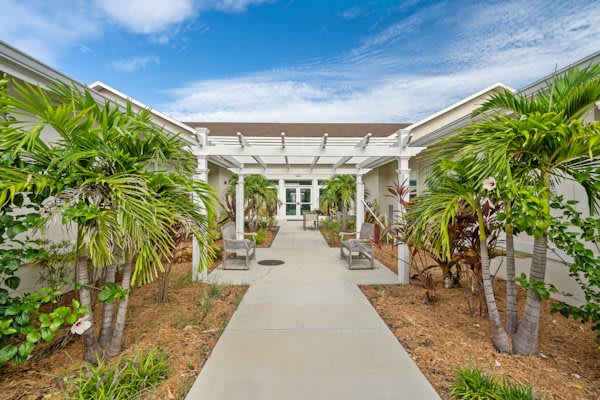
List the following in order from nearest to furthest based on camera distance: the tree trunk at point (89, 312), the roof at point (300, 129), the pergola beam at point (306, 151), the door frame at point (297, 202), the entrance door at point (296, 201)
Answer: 1. the tree trunk at point (89, 312)
2. the pergola beam at point (306, 151)
3. the roof at point (300, 129)
4. the door frame at point (297, 202)
5. the entrance door at point (296, 201)

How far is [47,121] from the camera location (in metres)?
2.34

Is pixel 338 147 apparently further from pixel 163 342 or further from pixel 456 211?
pixel 163 342

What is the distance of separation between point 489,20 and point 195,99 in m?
13.8

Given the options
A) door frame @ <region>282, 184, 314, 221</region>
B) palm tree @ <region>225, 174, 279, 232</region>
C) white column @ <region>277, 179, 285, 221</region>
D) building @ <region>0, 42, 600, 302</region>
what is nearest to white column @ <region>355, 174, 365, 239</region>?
building @ <region>0, 42, 600, 302</region>

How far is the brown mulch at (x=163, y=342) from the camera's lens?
2.42 m

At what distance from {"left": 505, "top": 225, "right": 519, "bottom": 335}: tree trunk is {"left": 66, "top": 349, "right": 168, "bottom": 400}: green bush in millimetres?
3608

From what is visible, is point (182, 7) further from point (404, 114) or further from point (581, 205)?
point (404, 114)

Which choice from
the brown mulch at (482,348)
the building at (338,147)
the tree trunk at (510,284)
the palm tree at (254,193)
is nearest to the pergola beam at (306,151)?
the building at (338,147)

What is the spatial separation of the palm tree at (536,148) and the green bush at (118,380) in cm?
350

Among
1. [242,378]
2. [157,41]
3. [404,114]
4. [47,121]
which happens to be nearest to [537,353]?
[242,378]

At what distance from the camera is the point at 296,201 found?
2028 cm

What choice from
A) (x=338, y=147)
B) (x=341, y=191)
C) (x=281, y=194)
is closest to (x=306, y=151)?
(x=338, y=147)

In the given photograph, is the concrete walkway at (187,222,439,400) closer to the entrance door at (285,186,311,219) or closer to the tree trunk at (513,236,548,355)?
the tree trunk at (513,236,548,355)

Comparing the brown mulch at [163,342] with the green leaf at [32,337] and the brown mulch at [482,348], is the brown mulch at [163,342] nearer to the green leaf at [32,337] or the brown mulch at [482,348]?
the green leaf at [32,337]
